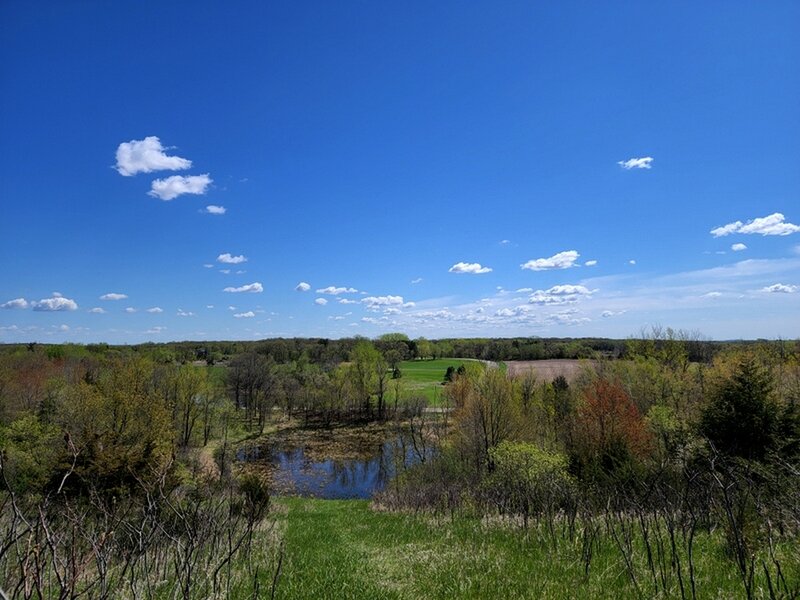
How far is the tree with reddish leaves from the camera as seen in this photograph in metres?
20.1

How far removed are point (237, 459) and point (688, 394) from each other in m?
46.9

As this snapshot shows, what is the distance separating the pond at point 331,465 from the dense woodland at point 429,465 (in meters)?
3.26

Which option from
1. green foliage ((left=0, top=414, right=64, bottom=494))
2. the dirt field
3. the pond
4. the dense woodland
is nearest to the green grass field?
the dense woodland

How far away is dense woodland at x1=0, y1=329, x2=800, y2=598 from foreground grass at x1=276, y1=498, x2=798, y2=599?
0.25 metres

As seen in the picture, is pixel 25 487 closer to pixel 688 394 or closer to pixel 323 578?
pixel 323 578

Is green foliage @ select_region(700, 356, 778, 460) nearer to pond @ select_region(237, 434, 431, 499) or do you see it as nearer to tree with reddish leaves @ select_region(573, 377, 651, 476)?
tree with reddish leaves @ select_region(573, 377, 651, 476)

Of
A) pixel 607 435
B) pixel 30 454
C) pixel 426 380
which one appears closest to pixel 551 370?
pixel 426 380

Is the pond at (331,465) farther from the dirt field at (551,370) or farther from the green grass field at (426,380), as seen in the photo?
the green grass field at (426,380)

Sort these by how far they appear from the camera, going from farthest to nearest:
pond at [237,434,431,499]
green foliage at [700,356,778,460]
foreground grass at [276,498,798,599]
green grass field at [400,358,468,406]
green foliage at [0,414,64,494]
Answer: green grass field at [400,358,468,406], pond at [237,434,431,499], green foliage at [700,356,778,460], green foliage at [0,414,64,494], foreground grass at [276,498,798,599]

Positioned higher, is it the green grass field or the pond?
the green grass field

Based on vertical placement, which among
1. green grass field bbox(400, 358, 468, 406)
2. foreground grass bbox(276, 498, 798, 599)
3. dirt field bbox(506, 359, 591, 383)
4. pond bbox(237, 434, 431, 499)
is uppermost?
foreground grass bbox(276, 498, 798, 599)

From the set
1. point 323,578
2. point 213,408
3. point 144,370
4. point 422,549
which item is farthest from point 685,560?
point 213,408

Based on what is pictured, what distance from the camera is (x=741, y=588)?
17.5ft

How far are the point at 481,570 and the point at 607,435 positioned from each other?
68.3 ft
